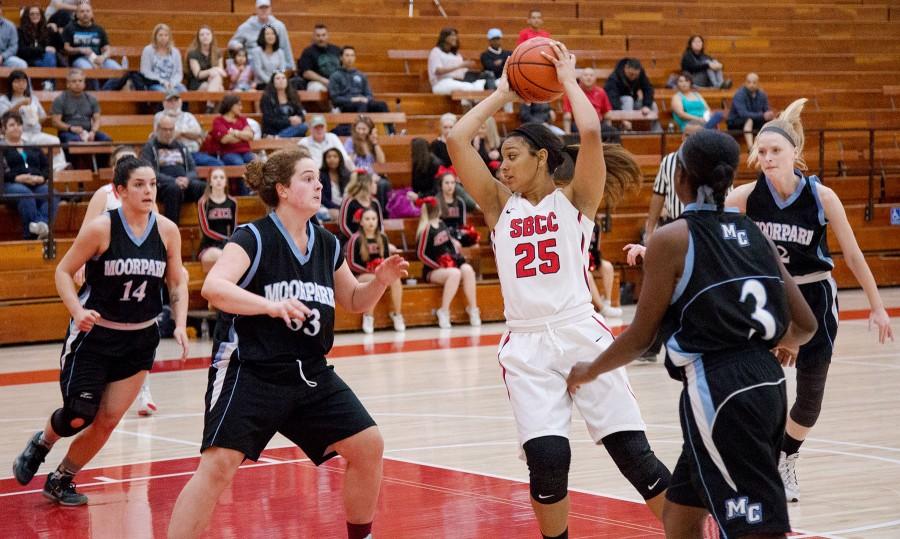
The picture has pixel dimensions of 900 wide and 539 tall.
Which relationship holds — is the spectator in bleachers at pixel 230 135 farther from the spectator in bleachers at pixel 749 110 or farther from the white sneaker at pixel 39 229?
the spectator in bleachers at pixel 749 110

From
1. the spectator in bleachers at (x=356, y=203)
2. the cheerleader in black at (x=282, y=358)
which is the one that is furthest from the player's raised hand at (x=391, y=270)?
the spectator in bleachers at (x=356, y=203)

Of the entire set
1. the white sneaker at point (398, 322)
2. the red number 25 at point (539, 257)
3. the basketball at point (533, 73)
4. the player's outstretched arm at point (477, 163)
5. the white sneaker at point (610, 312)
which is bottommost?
the white sneaker at point (610, 312)

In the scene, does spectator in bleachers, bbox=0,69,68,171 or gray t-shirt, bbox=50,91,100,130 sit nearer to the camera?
spectator in bleachers, bbox=0,69,68,171

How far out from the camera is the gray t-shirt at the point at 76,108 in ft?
46.8

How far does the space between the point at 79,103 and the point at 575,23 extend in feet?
30.3

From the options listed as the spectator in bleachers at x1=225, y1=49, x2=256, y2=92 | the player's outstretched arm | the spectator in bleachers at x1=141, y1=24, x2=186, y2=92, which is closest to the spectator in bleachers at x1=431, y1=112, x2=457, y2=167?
the spectator in bleachers at x1=225, y1=49, x2=256, y2=92

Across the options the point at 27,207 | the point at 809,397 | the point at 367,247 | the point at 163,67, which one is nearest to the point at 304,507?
the point at 809,397

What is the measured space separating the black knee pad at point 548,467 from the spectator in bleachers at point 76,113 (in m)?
10.8

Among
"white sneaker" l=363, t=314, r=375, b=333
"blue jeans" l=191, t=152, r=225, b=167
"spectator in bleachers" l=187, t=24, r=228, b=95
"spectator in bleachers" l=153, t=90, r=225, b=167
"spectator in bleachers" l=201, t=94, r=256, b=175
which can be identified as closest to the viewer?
"white sneaker" l=363, t=314, r=375, b=333

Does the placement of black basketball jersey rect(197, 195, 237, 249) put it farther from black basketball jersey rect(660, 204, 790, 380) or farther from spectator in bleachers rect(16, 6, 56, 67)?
black basketball jersey rect(660, 204, 790, 380)

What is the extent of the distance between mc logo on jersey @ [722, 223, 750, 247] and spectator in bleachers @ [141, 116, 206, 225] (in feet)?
33.7

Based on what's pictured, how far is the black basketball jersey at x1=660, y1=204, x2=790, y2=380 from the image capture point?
139 inches

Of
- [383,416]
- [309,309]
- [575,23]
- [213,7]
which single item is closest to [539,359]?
[309,309]

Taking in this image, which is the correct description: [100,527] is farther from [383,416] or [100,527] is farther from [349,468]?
[383,416]
